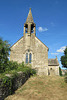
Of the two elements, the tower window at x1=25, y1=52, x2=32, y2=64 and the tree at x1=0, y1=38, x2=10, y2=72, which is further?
the tower window at x1=25, y1=52, x2=32, y2=64

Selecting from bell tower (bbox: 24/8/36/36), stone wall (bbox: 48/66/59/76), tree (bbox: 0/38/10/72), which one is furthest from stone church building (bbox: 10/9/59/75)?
tree (bbox: 0/38/10/72)

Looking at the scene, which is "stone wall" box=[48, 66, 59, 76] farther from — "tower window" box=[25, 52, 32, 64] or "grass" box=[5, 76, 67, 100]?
"grass" box=[5, 76, 67, 100]

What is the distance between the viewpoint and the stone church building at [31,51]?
754 inches

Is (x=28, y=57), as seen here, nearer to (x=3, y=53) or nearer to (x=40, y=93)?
(x=3, y=53)

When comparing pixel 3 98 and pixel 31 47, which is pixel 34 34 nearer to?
pixel 31 47

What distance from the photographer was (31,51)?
65.9 feet

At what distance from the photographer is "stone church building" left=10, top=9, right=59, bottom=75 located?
19.1 m

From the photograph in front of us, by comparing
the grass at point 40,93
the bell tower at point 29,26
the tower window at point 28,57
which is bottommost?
the grass at point 40,93

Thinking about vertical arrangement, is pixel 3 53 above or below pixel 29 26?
below

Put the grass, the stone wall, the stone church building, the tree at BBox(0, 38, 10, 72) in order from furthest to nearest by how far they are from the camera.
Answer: the stone wall → the stone church building → the tree at BBox(0, 38, 10, 72) → the grass

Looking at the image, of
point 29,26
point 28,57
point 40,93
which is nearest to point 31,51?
point 28,57

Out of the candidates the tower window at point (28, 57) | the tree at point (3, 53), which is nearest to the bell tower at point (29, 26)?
the tower window at point (28, 57)

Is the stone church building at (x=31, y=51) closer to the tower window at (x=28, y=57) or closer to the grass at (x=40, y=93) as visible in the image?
the tower window at (x=28, y=57)

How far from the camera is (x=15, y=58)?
1998cm
